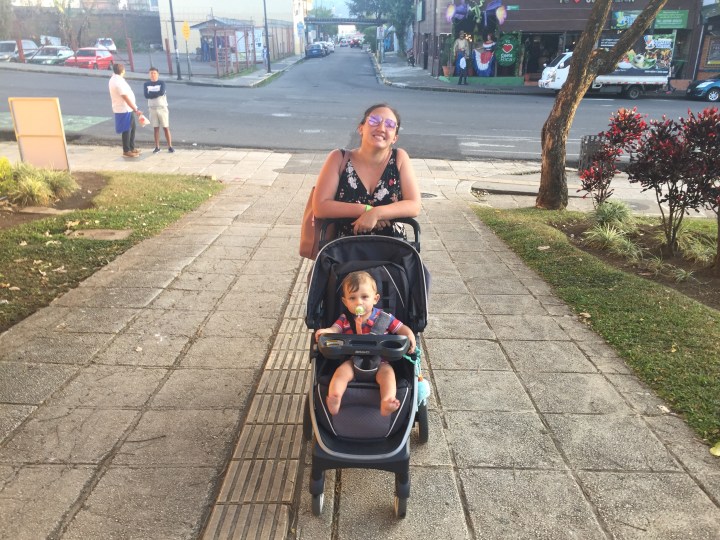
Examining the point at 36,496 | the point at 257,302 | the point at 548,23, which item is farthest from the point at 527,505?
the point at 548,23

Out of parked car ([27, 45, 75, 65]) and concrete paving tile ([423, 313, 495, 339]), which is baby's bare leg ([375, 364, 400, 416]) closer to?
concrete paving tile ([423, 313, 495, 339])

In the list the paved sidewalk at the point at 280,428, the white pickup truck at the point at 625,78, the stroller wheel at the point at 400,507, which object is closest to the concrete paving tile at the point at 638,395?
the paved sidewalk at the point at 280,428

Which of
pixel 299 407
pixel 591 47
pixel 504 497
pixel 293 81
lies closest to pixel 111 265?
pixel 299 407

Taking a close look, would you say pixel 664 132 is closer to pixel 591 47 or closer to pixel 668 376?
pixel 591 47

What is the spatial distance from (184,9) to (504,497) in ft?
220

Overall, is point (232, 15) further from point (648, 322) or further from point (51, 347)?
point (648, 322)

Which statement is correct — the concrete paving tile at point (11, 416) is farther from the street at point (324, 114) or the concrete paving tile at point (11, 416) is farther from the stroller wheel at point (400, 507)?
the street at point (324, 114)

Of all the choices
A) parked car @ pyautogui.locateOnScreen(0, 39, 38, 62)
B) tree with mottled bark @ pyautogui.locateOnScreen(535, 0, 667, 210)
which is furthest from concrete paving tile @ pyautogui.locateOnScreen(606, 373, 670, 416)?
parked car @ pyautogui.locateOnScreen(0, 39, 38, 62)

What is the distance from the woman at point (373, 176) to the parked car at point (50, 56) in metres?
39.2

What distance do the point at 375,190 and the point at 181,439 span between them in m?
1.88

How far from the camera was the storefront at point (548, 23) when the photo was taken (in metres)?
30.1

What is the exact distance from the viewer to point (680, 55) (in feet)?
101

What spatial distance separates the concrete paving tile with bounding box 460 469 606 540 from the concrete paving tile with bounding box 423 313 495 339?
5.70ft

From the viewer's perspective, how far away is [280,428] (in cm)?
348
